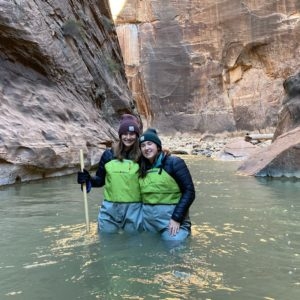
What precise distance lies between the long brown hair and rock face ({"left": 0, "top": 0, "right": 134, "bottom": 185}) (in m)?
4.75

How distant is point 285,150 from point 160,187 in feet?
21.0

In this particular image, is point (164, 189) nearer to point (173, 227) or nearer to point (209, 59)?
point (173, 227)

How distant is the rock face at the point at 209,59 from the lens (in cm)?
3731

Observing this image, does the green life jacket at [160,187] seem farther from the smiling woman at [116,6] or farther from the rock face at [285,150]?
the smiling woman at [116,6]

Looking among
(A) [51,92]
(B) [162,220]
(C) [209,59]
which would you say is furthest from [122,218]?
(C) [209,59]

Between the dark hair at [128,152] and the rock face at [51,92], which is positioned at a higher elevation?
the rock face at [51,92]

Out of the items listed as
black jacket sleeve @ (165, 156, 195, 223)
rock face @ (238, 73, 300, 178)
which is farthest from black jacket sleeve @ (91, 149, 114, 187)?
rock face @ (238, 73, 300, 178)

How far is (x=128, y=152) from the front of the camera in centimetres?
492

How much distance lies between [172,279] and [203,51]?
37906 millimetres

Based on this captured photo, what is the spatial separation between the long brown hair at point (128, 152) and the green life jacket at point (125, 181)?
0.05 metres

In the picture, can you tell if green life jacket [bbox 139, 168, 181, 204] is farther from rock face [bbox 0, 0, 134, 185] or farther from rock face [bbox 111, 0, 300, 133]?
rock face [bbox 111, 0, 300, 133]

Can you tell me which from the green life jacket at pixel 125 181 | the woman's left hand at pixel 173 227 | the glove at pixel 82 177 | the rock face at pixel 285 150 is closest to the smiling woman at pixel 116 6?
the rock face at pixel 285 150

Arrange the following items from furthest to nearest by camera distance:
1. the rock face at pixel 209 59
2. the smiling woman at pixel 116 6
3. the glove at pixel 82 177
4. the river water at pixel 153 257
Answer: the smiling woman at pixel 116 6 → the rock face at pixel 209 59 → the glove at pixel 82 177 → the river water at pixel 153 257

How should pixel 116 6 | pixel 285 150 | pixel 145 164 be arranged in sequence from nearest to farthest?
pixel 145 164, pixel 285 150, pixel 116 6
